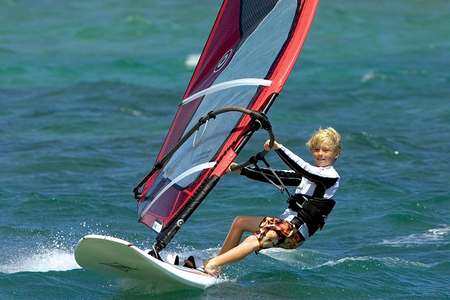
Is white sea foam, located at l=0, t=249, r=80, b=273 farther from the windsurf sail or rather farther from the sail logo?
the sail logo

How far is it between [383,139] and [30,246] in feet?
21.2

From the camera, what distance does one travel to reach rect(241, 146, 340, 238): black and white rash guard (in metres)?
7.24

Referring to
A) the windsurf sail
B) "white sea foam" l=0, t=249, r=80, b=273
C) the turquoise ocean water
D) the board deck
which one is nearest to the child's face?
the windsurf sail

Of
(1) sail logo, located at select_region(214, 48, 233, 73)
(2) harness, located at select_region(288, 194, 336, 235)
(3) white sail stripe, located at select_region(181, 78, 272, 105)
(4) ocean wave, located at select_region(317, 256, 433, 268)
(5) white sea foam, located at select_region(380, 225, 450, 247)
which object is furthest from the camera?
(5) white sea foam, located at select_region(380, 225, 450, 247)

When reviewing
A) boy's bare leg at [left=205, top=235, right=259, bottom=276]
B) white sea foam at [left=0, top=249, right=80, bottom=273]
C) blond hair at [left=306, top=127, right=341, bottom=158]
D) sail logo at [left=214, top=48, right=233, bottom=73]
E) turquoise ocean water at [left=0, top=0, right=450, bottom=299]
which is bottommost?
turquoise ocean water at [left=0, top=0, right=450, bottom=299]

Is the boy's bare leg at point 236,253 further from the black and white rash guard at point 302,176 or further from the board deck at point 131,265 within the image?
the black and white rash guard at point 302,176

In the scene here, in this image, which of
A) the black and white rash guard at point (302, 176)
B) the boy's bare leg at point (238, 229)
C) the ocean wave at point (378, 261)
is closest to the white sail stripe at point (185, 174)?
the black and white rash guard at point (302, 176)

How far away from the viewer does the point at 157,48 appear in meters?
24.5

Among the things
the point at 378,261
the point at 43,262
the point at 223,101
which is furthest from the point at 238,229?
the point at 43,262

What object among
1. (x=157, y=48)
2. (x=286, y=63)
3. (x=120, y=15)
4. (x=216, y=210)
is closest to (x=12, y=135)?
(x=216, y=210)

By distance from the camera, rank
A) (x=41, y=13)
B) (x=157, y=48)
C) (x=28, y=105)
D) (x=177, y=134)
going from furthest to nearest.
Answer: (x=41, y=13)
(x=157, y=48)
(x=28, y=105)
(x=177, y=134)

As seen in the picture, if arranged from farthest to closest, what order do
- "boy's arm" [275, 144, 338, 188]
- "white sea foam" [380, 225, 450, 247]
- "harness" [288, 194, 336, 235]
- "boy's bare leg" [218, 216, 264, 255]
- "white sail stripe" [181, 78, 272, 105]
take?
"white sea foam" [380, 225, 450, 247]
"boy's bare leg" [218, 216, 264, 255]
"harness" [288, 194, 336, 235]
"white sail stripe" [181, 78, 272, 105]
"boy's arm" [275, 144, 338, 188]

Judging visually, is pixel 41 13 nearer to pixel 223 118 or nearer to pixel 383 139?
pixel 383 139

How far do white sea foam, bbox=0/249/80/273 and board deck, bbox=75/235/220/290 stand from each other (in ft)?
2.87
